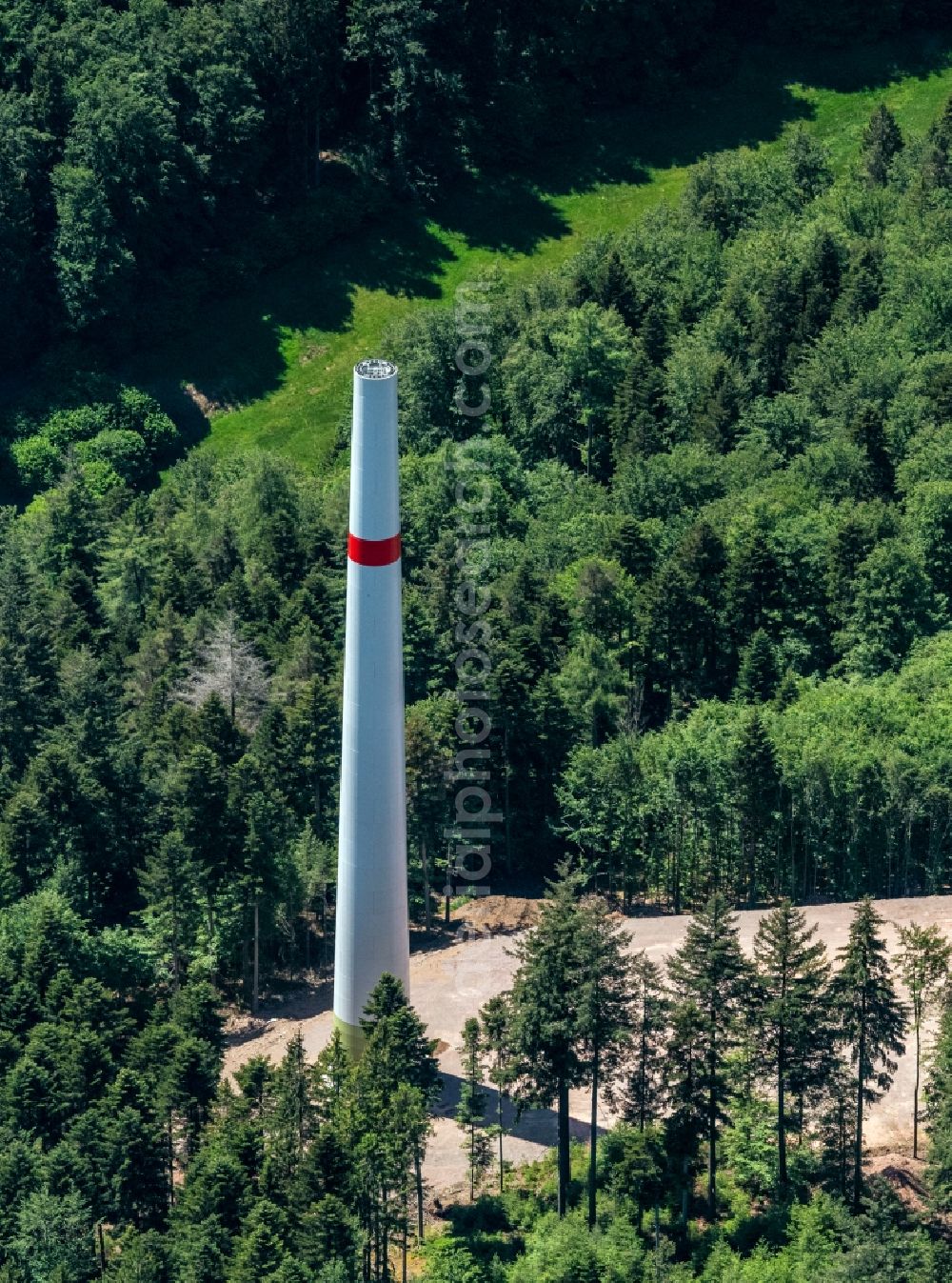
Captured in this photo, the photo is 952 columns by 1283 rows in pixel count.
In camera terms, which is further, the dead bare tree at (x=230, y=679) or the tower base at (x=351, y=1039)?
the dead bare tree at (x=230, y=679)

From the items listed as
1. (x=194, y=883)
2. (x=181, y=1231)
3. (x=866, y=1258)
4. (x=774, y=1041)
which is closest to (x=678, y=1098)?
(x=774, y=1041)

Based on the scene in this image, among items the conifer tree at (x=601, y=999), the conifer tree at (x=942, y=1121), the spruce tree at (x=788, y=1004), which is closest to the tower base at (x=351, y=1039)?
the conifer tree at (x=601, y=999)

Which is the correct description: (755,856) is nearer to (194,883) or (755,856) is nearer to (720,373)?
(194,883)

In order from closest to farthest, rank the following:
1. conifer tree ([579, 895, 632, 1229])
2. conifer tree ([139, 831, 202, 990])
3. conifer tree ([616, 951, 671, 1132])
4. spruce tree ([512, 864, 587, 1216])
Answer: conifer tree ([579, 895, 632, 1229]), spruce tree ([512, 864, 587, 1216]), conifer tree ([616, 951, 671, 1132]), conifer tree ([139, 831, 202, 990])

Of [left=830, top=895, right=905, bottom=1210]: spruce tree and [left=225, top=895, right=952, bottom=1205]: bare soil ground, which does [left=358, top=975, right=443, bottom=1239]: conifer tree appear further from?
[left=830, top=895, right=905, bottom=1210]: spruce tree

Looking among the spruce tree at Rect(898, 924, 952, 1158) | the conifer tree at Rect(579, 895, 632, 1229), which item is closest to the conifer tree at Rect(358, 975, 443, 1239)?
the conifer tree at Rect(579, 895, 632, 1229)

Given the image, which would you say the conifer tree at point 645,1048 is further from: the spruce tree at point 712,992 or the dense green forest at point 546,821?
the spruce tree at point 712,992

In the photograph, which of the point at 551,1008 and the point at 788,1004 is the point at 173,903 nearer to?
the point at 551,1008
